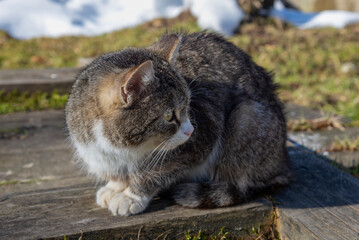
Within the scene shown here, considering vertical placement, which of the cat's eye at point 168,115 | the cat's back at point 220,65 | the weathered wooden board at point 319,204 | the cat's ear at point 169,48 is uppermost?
the cat's ear at point 169,48

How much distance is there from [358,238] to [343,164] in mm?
1109

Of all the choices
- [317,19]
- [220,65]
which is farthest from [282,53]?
[220,65]

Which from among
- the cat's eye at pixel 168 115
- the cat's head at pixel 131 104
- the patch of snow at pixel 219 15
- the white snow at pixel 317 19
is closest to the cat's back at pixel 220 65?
the cat's head at pixel 131 104

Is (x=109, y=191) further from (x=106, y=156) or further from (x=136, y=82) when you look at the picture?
(x=136, y=82)

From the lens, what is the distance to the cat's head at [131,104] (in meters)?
1.74

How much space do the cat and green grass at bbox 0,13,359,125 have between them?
1783mm

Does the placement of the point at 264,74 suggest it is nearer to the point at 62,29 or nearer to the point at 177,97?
the point at 177,97

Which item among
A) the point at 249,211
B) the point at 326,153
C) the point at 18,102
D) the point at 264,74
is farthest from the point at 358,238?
the point at 18,102

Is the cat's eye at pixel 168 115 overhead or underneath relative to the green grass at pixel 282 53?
overhead

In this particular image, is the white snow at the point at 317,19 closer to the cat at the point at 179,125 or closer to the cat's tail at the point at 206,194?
the cat at the point at 179,125

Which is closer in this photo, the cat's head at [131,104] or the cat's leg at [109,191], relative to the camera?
the cat's head at [131,104]

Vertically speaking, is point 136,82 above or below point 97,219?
above

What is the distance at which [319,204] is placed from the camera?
1989 mm

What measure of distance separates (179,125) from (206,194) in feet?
1.31
